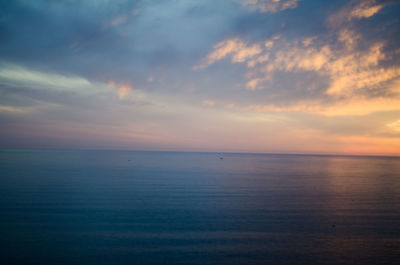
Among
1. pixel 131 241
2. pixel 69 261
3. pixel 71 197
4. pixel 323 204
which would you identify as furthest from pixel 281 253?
pixel 71 197

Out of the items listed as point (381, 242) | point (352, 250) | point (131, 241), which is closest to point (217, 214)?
point (131, 241)

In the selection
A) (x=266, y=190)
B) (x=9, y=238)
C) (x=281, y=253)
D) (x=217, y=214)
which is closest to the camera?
(x=281, y=253)

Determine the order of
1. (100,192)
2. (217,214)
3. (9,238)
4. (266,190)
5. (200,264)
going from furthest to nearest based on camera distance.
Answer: (266,190) → (100,192) → (217,214) → (9,238) → (200,264)

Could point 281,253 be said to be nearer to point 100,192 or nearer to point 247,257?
point 247,257

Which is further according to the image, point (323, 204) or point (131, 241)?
point (323, 204)

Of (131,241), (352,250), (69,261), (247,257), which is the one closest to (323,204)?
(352,250)

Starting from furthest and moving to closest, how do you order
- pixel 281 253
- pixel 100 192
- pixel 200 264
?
pixel 100 192, pixel 281 253, pixel 200 264

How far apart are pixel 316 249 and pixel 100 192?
29969mm

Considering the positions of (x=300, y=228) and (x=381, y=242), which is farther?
(x=300, y=228)

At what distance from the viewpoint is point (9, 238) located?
17.6 m

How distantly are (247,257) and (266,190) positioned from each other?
2532 cm

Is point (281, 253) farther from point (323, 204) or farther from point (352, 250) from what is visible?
point (323, 204)

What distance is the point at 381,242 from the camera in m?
18.1

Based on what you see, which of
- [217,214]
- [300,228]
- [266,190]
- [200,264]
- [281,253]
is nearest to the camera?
[200,264]
